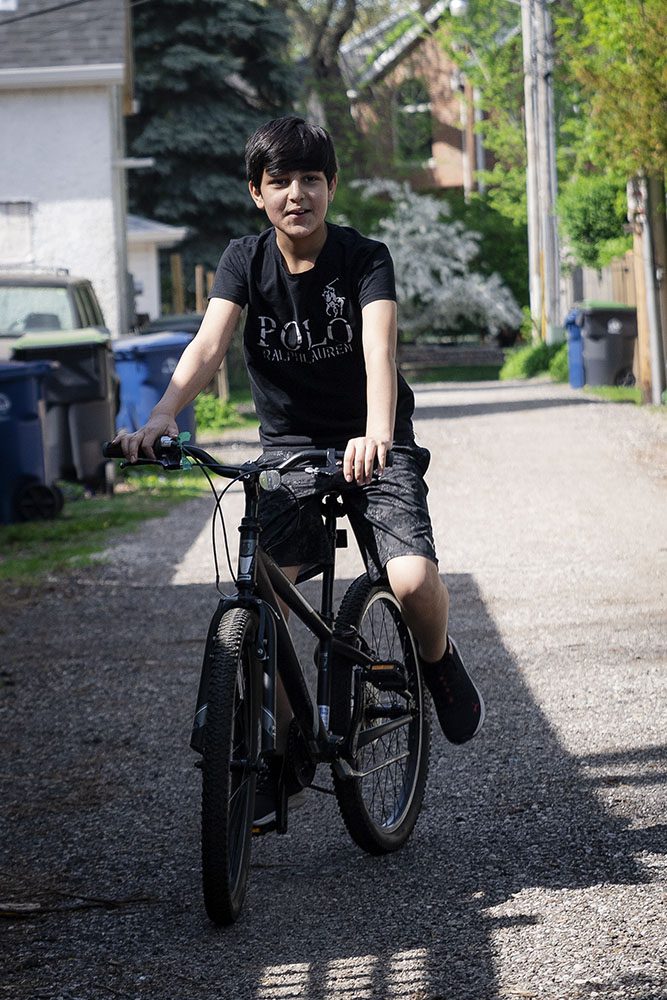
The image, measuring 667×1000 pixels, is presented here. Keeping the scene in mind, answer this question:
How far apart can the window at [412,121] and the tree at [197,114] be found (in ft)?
56.0

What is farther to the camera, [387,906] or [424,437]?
[424,437]

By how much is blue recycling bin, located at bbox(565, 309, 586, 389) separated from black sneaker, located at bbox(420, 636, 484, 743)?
19.8m

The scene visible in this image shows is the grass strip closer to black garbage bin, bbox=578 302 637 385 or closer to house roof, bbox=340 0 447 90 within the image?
black garbage bin, bbox=578 302 637 385

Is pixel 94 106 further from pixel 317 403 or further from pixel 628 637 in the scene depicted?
pixel 317 403

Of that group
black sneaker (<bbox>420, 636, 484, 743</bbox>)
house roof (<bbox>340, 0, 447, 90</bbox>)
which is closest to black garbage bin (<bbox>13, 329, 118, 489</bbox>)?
black sneaker (<bbox>420, 636, 484, 743</bbox>)

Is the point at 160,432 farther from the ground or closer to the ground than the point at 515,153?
closer to the ground

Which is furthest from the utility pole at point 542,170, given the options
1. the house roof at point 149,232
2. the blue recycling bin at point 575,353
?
the house roof at point 149,232

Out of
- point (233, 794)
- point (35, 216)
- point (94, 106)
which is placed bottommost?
point (233, 794)

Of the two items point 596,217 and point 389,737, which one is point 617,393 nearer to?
point 596,217

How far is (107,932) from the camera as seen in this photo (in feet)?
13.3

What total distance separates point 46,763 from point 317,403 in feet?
6.70

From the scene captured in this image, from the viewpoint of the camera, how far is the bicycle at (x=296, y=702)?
3.85 metres

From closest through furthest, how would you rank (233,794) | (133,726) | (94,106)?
(233,794), (133,726), (94,106)

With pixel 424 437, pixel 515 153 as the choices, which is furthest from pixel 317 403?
pixel 515 153
